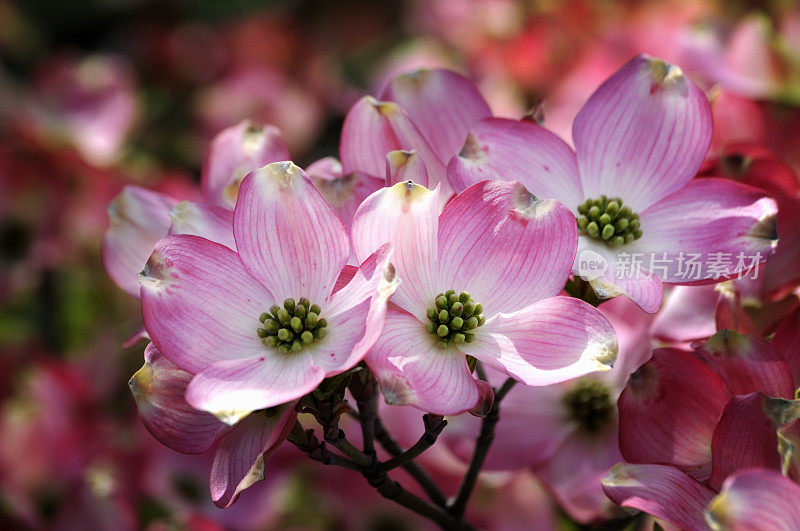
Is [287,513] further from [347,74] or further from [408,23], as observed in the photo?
[408,23]

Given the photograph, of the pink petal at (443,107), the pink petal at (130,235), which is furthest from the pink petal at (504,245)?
the pink petal at (130,235)

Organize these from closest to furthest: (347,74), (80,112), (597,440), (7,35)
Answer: (597,440) < (80,112) < (347,74) < (7,35)

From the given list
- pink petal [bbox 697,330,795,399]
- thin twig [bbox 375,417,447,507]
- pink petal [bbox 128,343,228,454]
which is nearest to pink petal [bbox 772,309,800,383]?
pink petal [bbox 697,330,795,399]

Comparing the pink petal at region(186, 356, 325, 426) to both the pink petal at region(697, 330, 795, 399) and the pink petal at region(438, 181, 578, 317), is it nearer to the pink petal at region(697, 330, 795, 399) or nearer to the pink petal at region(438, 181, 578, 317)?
the pink petal at region(438, 181, 578, 317)

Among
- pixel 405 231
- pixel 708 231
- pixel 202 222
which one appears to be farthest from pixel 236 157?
pixel 708 231

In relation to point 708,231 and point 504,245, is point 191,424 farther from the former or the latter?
point 708,231

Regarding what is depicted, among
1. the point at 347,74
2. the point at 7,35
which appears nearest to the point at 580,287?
the point at 347,74

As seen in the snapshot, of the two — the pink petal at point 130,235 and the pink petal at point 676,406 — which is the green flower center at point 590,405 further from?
the pink petal at point 130,235
